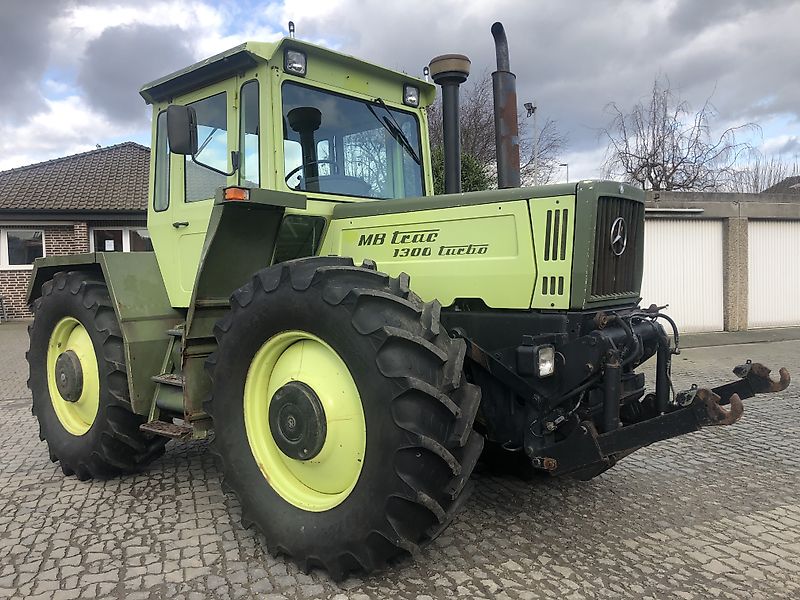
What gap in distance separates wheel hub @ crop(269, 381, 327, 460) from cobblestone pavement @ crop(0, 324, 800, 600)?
2.02 feet

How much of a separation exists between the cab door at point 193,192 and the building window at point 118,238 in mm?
13538

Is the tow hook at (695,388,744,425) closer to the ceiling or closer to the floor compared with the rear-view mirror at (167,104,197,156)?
closer to the floor

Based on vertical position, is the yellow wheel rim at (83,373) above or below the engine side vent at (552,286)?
below

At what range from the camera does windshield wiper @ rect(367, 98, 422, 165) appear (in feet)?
14.6

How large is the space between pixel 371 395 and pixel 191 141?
79.7 inches

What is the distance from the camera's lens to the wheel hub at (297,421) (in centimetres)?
317

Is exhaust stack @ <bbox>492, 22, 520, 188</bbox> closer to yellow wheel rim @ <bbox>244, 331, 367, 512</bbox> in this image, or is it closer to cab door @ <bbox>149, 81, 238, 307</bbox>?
cab door @ <bbox>149, 81, 238, 307</bbox>

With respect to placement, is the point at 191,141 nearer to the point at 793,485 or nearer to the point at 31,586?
the point at 31,586

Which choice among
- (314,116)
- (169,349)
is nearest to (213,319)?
(169,349)

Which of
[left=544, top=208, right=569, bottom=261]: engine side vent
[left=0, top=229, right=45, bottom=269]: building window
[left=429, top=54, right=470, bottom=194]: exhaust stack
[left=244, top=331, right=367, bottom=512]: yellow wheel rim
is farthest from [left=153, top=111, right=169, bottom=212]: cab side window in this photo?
[left=0, top=229, right=45, bottom=269]: building window

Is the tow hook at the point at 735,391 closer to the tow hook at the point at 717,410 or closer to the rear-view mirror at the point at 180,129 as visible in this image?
the tow hook at the point at 717,410

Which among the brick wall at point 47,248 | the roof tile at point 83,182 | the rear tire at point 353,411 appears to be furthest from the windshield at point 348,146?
the brick wall at point 47,248

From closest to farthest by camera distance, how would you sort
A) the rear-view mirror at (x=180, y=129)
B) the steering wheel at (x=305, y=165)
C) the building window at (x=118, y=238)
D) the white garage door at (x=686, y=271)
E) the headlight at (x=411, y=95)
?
the rear-view mirror at (x=180, y=129) → the steering wheel at (x=305, y=165) → the headlight at (x=411, y=95) → the white garage door at (x=686, y=271) → the building window at (x=118, y=238)

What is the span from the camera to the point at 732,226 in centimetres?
1406
